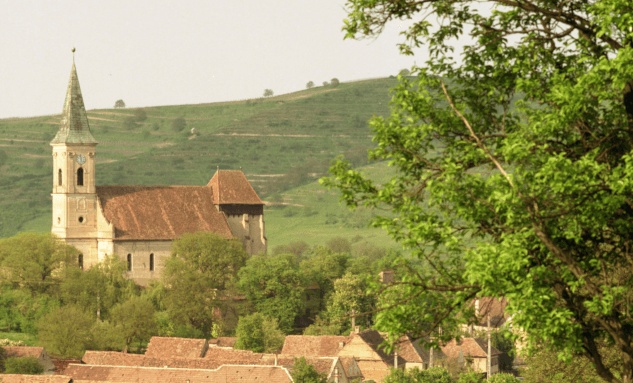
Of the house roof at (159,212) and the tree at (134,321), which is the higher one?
the house roof at (159,212)

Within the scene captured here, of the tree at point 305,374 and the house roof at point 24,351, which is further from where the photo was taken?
the house roof at point 24,351

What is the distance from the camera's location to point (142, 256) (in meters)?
105

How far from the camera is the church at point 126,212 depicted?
105050 mm

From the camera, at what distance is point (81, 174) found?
108 metres

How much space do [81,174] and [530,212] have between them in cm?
9689

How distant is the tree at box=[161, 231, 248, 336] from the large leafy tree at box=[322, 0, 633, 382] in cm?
8006

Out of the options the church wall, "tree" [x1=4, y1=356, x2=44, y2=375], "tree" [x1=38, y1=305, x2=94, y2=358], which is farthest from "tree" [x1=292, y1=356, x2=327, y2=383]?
the church wall

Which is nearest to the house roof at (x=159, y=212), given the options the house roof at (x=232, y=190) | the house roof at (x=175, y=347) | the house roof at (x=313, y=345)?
the house roof at (x=232, y=190)

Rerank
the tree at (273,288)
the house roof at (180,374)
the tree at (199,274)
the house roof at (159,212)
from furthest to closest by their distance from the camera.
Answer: the house roof at (159,212), the tree at (273,288), the tree at (199,274), the house roof at (180,374)

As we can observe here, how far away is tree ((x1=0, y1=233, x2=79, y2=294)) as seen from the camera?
321 ft

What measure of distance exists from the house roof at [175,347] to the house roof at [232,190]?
90.2ft

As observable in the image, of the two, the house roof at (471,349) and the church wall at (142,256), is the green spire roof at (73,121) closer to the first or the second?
the church wall at (142,256)

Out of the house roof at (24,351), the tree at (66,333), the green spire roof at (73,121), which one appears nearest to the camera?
the house roof at (24,351)

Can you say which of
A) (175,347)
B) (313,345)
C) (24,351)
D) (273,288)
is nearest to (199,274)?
(273,288)
